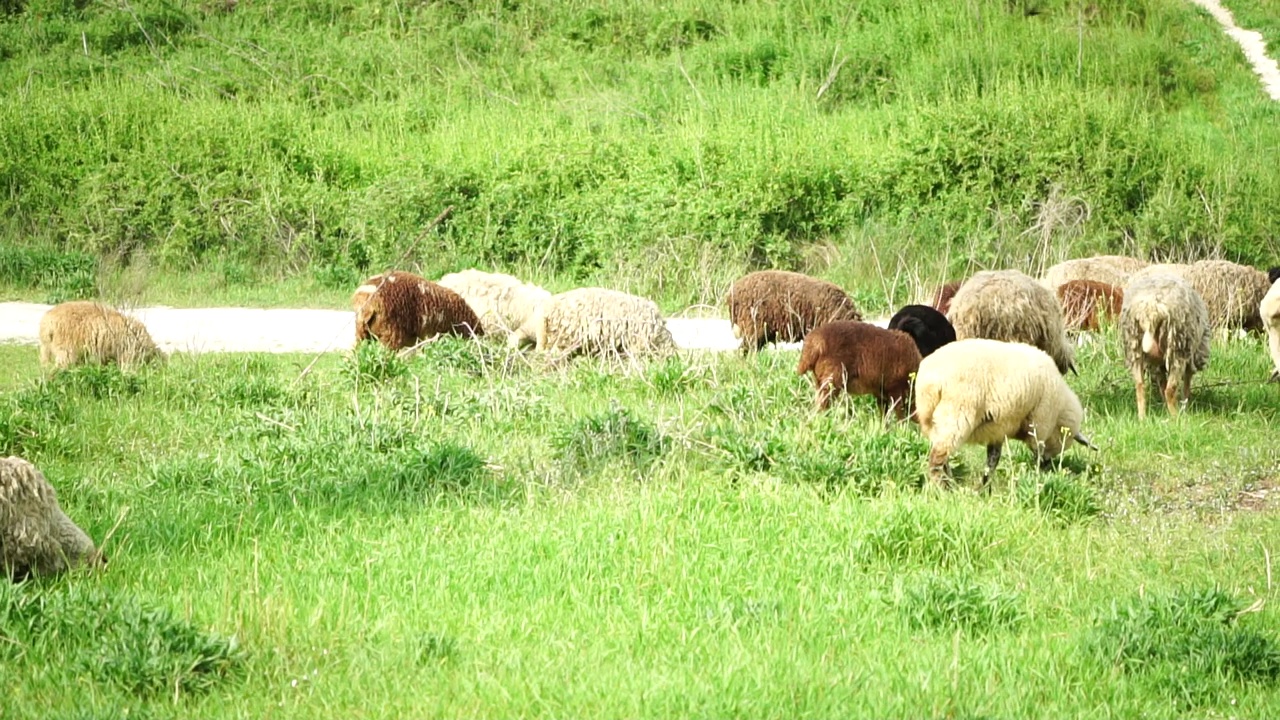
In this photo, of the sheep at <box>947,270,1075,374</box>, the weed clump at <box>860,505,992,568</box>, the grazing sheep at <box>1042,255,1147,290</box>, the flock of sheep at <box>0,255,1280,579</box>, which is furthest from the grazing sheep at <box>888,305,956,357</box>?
the grazing sheep at <box>1042,255,1147,290</box>

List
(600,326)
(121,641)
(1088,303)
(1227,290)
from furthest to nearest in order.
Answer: (1227,290), (1088,303), (600,326), (121,641)

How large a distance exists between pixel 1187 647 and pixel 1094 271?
923 centimetres

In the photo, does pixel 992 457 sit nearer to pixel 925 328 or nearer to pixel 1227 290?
pixel 925 328

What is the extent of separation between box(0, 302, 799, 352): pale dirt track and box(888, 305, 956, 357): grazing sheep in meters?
2.70

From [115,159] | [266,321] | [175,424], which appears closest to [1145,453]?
[175,424]

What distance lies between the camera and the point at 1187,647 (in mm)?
4945

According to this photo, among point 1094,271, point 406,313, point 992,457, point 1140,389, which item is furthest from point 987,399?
point 1094,271

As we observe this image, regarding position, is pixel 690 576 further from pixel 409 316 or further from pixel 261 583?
pixel 409 316

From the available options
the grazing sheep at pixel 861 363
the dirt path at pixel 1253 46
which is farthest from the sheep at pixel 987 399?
the dirt path at pixel 1253 46

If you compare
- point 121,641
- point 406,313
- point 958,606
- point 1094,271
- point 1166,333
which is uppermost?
point 121,641

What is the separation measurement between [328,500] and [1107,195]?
13120 millimetres

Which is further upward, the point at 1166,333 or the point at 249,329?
the point at 1166,333

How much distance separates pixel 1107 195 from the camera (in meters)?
17.2

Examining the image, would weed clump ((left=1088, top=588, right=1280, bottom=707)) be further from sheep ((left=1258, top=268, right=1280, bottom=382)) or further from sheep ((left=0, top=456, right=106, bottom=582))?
sheep ((left=1258, top=268, right=1280, bottom=382))
